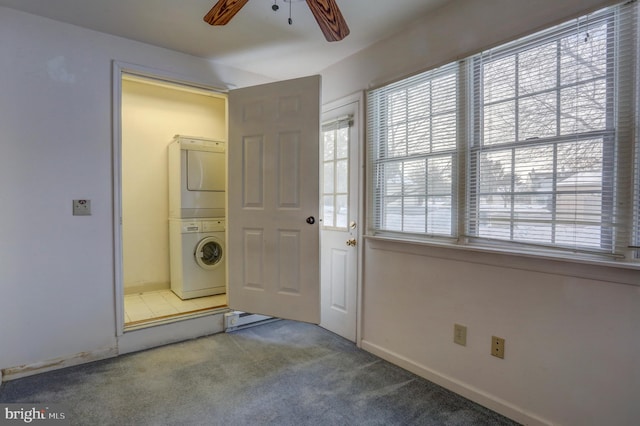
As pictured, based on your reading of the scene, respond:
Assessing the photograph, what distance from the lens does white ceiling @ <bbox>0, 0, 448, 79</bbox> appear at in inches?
81.0

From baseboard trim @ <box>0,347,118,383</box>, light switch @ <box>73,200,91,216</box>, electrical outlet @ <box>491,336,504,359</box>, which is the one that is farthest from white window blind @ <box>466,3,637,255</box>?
baseboard trim @ <box>0,347,118,383</box>

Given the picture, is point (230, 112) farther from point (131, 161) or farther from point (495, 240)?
point (495, 240)

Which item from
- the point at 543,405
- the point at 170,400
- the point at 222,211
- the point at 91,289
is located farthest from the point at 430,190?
the point at 91,289

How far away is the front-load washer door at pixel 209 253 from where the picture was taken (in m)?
3.42

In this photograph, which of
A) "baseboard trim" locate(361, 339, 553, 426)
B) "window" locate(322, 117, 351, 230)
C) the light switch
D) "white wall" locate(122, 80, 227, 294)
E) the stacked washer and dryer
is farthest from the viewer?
"white wall" locate(122, 80, 227, 294)

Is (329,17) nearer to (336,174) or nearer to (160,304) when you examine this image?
(336,174)

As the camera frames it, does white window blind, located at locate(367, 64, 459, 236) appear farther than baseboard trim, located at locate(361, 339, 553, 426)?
Yes

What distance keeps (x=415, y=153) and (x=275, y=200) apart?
44.8 inches

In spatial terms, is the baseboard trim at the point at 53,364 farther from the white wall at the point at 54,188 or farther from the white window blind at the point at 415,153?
the white window blind at the point at 415,153

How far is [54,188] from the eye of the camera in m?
2.28

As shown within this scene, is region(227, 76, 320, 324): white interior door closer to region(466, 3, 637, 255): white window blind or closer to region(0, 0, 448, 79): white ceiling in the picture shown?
region(0, 0, 448, 79): white ceiling

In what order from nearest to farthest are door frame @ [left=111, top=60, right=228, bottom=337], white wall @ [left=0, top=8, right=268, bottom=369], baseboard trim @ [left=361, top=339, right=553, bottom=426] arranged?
baseboard trim @ [left=361, top=339, right=553, bottom=426], white wall @ [left=0, top=8, right=268, bottom=369], door frame @ [left=111, top=60, right=228, bottom=337]

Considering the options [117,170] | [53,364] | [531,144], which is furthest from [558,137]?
[53,364]

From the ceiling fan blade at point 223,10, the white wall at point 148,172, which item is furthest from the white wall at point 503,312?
the white wall at point 148,172
